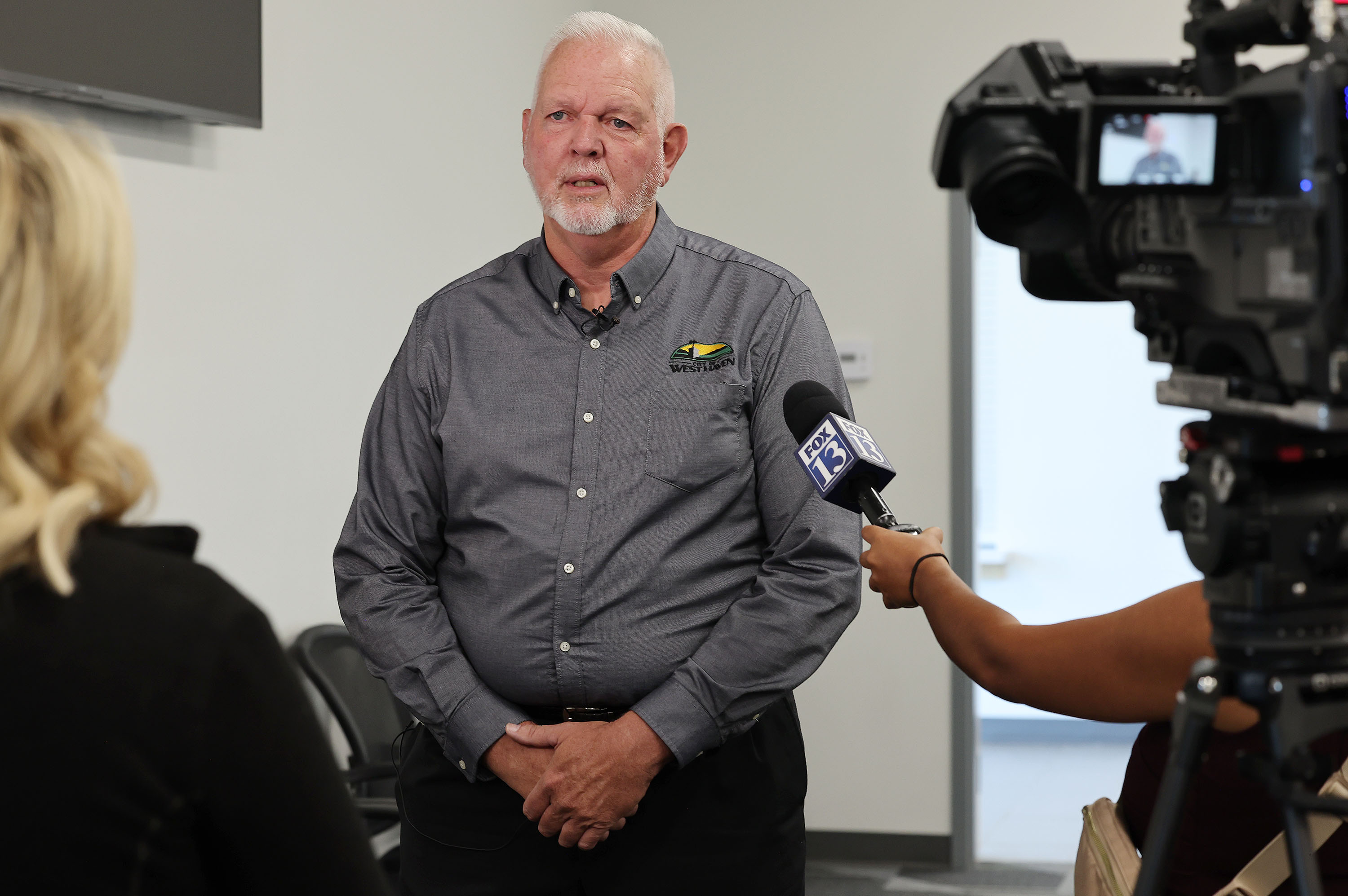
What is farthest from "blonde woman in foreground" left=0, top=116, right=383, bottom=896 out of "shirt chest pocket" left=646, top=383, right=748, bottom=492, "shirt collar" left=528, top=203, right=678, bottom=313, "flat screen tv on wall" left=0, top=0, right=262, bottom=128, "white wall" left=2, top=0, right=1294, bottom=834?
"white wall" left=2, top=0, right=1294, bottom=834

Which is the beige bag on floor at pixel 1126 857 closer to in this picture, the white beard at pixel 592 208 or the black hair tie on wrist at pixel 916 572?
the black hair tie on wrist at pixel 916 572

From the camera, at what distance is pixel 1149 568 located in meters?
3.79

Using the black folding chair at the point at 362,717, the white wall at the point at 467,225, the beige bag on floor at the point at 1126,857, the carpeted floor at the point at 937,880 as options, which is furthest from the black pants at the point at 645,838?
the carpeted floor at the point at 937,880

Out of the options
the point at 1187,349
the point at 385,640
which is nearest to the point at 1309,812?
the point at 1187,349

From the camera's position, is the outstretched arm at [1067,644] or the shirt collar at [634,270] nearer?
the outstretched arm at [1067,644]

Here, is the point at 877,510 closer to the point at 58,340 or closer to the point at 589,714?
the point at 589,714

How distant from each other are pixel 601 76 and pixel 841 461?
31.4 inches

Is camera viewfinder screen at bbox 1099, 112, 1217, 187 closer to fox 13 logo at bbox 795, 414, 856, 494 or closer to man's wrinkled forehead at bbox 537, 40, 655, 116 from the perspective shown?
fox 13 logo at bbox 795, 414, 856, 494

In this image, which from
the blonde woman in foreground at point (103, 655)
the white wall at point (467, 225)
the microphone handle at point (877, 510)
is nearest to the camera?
the blonde woman in foreground at point (103, 655)

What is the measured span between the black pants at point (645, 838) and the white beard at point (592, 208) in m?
0.75

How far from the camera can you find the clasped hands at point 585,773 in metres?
1.58

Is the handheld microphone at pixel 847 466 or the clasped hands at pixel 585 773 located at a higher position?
the handheld microphone at pixel 847 466

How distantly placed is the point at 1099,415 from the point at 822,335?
2.28 m

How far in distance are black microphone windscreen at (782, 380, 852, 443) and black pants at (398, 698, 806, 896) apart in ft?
1.55
